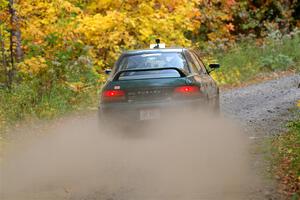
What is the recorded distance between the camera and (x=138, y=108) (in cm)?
1103

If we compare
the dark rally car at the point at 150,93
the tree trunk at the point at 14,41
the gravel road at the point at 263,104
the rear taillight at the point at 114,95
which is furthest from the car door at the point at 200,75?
the tree trunk at the point at 14,41

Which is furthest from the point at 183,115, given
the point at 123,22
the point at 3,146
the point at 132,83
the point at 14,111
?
the point at 123,22

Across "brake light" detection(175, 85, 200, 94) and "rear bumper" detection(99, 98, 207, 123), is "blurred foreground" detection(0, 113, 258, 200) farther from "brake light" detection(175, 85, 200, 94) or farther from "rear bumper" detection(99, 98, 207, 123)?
"brake light" detection(175, 85, 200, 94)

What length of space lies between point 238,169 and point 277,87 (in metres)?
11.6

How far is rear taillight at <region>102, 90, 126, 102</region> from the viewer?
11.1m

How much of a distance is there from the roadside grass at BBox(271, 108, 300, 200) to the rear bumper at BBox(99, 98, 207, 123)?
1487mm

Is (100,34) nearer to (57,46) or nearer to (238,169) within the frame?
(57,46)

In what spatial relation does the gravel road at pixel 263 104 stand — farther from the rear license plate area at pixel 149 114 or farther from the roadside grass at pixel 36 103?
the roadside grass at pixel 36 103

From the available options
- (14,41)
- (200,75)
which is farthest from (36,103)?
(200,75)

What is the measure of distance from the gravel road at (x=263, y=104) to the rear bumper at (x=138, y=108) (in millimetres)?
1746

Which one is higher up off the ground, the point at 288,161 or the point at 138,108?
the point at 138,108

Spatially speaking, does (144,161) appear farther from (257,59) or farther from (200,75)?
(257,59)

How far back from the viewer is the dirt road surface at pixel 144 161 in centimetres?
806

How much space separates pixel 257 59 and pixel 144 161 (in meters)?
15.9
